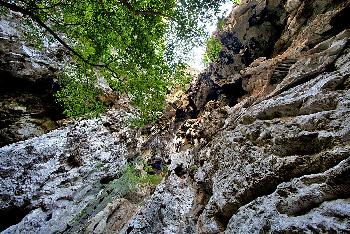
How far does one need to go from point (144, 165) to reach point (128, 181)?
6.05 ft

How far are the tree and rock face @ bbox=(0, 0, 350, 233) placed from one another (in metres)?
3.32

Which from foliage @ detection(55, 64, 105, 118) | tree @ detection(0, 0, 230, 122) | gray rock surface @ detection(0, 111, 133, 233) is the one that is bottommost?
gray rock surface @ detection(0, 111, 133, 233)

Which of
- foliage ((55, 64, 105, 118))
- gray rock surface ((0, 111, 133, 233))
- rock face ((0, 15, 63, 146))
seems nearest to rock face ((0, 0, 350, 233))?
gray rock surface ((0, 111, 133, 233))

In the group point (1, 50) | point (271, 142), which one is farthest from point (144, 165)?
point (1, 50)

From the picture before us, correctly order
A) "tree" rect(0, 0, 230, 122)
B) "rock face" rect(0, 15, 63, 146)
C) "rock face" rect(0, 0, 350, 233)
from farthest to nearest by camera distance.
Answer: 1. "rock face" rect(0, 15, 63, 146)
2. "tree" rect(0, 0, 230, 122)
3. "rock face" rect(0, 0, 350, 233)

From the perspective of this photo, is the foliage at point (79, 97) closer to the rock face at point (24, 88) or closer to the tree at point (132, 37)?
the tree at point (132, 37)

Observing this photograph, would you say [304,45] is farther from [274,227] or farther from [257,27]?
[274,227]

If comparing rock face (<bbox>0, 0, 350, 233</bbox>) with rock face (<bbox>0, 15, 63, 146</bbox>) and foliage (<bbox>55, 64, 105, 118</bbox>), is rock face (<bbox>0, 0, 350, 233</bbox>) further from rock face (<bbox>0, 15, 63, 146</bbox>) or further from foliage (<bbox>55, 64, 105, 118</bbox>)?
foliage (<bbox>55, 64, 105, 118</bbox>)

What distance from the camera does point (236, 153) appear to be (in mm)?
9062

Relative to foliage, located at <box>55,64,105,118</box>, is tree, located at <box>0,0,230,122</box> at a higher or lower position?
higher

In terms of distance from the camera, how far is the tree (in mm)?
11867

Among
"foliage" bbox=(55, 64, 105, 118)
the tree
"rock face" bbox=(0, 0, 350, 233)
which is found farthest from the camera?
"foliage" bbox=(55, 64, 105, 118)

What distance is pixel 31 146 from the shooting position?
15773mm

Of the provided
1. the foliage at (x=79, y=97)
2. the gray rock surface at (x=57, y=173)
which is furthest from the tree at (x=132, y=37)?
the gray rock surface at (x=57, y=173)
